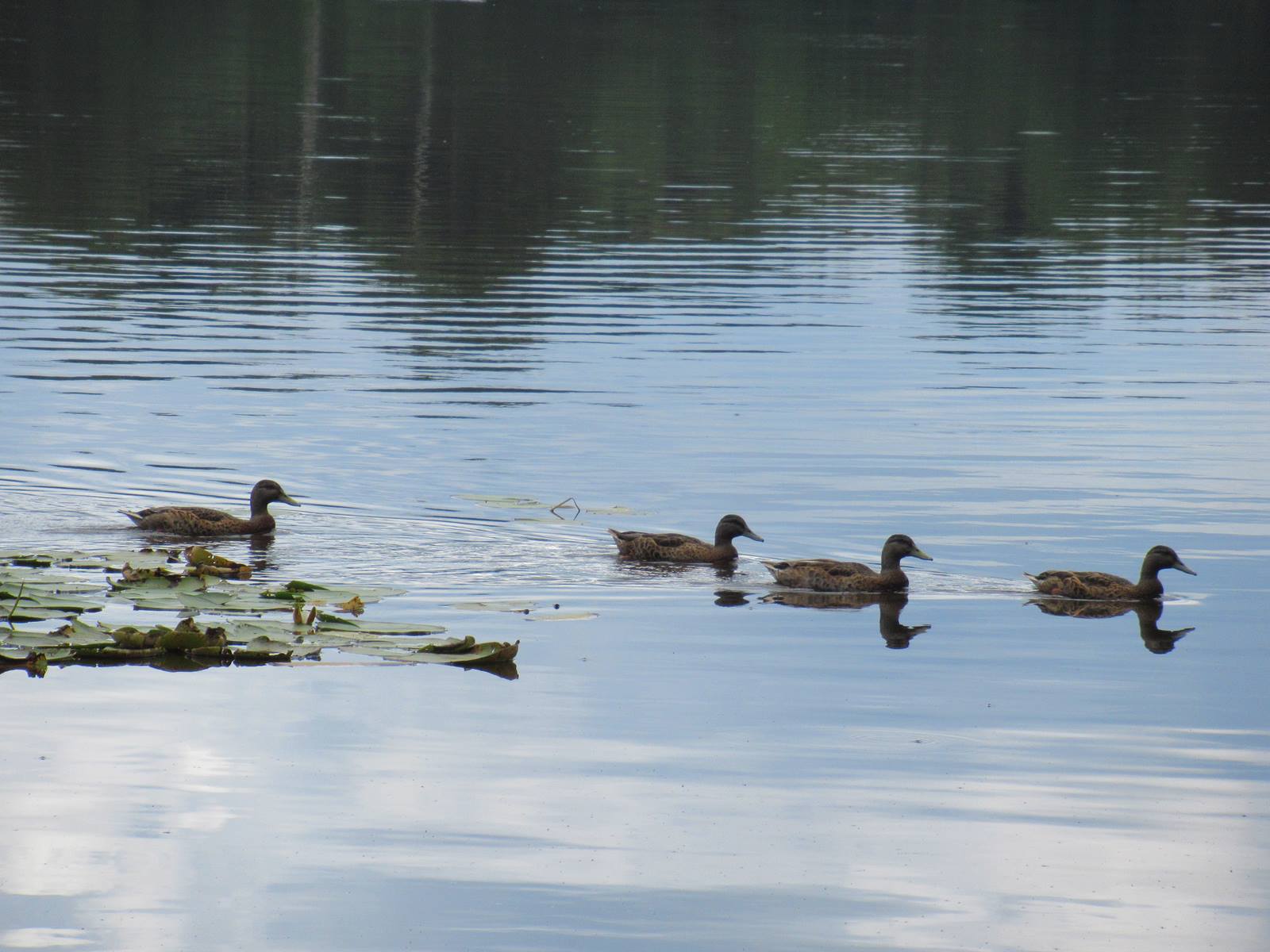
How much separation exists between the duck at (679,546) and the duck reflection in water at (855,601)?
72 cm

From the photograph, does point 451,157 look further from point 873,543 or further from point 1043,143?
point 873,543

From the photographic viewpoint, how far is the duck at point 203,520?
1634 cm

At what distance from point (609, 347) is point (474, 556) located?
1187 centimetres

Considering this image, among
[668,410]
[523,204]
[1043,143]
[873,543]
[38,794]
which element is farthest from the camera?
[1043,143]

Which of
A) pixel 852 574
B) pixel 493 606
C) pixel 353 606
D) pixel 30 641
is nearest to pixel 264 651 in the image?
pixel 353 606

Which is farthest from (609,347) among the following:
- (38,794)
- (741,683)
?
(38,794)

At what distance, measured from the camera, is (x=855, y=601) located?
49.8 ft

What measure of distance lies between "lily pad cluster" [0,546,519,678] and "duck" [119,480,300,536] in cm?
129

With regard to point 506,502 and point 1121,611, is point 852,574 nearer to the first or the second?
point 1121,611

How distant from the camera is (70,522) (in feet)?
54.9

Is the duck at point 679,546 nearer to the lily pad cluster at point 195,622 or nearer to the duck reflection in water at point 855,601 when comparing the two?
the duck reflection in water at point 855,601

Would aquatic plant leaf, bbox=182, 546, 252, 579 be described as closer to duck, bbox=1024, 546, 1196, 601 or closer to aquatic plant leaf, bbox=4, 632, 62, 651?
aquatic plant leaf, bbox=4, 632, 62, 651

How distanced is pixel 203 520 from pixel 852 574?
16.8 feet

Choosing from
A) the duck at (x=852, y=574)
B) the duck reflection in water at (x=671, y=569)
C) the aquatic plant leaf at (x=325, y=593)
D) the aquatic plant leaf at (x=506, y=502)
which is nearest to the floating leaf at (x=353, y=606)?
the aquatic plant leaf at (x=325, y=593)
